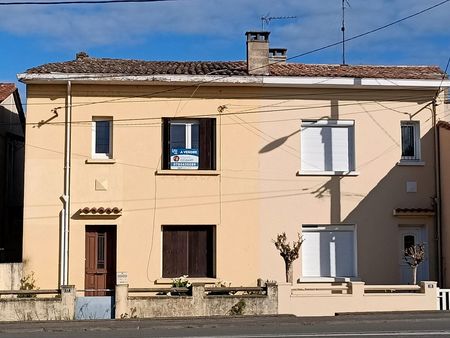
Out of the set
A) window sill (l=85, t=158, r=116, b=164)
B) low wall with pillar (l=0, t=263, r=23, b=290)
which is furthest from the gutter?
low wall with pillar (l=0, t=263, r=23, b=290)

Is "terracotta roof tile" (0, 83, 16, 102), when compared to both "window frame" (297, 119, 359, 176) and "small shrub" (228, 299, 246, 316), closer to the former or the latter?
"window frame" (297, 119, 359, 176)

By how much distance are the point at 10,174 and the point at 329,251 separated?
457 inches

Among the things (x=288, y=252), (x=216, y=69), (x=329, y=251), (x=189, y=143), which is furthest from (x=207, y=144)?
(x=329, y=251)

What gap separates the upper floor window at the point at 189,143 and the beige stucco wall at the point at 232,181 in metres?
0.25

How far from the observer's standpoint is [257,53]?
21594mm

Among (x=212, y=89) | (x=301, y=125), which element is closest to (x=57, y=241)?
(x=212, y=89)

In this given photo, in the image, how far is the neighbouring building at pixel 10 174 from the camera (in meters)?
24.9

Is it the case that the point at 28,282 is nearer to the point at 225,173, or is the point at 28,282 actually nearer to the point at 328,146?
the point at 225,173

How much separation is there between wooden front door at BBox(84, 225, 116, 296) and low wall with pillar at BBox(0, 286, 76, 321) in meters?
3.20

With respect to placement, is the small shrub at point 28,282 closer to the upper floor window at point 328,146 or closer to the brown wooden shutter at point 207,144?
the brown wooden shutter at point 207,144

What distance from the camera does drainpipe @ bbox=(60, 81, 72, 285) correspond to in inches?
804

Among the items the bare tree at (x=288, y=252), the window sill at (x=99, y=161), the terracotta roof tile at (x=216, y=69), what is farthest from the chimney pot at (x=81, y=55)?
the bare tree at (x=288, y=252)

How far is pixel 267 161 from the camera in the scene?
70.2ft

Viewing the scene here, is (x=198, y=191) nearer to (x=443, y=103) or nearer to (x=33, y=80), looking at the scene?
(x=33, y=80)
